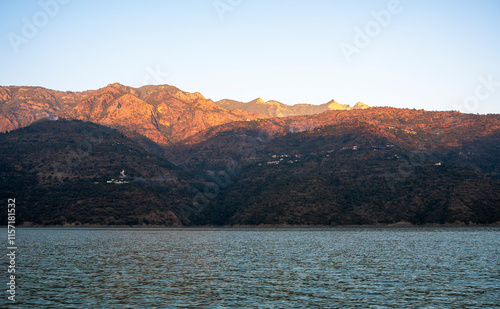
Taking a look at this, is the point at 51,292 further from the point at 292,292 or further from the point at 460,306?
the point at 460,306

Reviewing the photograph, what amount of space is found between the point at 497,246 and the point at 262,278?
7306 centimetres

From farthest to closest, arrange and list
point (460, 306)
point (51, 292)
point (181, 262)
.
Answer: point (181, 262) → point (51, 292) → point (460, 306)

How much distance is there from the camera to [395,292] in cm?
5206

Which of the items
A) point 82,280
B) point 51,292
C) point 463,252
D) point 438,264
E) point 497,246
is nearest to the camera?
point 51,292

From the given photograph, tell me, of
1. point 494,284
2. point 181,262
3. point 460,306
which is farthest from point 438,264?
point 181,262

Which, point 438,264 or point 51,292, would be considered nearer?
point 51,292

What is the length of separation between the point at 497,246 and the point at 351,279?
6621 cm

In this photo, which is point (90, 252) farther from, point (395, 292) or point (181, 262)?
point (395, 292)

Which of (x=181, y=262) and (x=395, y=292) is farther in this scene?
(x=181, y=262)

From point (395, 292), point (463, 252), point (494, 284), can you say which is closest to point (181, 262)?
point (395, 292)

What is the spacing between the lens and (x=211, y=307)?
44750 millimetres

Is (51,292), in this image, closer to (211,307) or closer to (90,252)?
(211,307)

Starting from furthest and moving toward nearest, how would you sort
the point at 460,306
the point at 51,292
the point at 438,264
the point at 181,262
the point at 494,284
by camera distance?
the point at 181,262, the point at 438,264, the point at 494,284, the point at 51,292, the point at 460,306

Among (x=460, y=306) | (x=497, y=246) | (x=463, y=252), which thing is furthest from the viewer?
(x=497, y=246)
